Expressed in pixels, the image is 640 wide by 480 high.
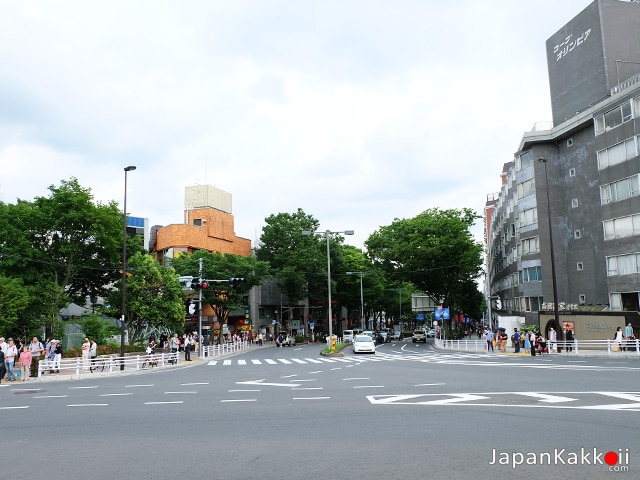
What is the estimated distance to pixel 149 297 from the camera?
136ft

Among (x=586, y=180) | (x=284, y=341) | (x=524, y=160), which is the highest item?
(x=524, y=160)

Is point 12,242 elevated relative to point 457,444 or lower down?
elevated

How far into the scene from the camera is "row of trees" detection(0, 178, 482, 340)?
135ft

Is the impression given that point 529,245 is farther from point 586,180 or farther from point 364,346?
point 364,346

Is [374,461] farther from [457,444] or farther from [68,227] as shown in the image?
[68,227]

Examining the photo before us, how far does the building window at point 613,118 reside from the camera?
1454 inches

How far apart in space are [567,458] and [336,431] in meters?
4.01

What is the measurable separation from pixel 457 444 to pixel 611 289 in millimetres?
35940

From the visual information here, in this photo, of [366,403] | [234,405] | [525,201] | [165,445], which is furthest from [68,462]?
[525,201]

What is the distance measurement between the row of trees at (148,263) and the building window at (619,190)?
62.0 ft

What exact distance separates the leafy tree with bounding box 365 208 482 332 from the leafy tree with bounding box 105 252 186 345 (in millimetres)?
27176

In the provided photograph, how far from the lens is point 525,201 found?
48531mm

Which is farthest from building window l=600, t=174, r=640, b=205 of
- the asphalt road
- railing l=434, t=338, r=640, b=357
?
the asphalt road

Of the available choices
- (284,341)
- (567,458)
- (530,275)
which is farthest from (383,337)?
(567,458)
